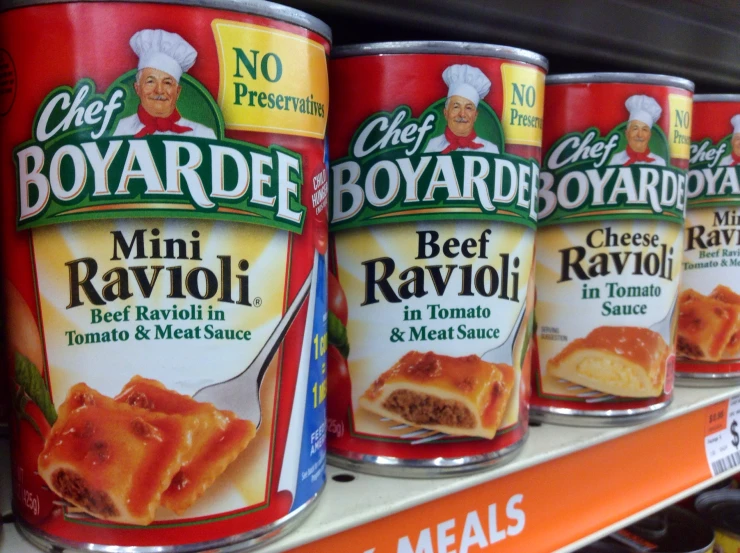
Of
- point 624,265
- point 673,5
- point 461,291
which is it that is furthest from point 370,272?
point 673,5

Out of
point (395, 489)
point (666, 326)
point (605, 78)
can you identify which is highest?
point (605, 78)

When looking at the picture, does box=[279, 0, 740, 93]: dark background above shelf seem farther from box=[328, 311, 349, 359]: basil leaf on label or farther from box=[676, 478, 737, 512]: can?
box=[676, 478, 737, 512]: can

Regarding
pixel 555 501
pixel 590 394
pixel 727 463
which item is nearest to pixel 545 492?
pixel 555 501

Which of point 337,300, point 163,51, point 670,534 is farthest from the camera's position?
point 670,534

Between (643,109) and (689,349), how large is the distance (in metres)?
0.47

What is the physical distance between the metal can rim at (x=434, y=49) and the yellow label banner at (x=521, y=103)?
13mm

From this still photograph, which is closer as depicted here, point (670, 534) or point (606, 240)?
point (606, 240)

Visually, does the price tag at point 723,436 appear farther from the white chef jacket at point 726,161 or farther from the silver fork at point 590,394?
the white chef jacket at point 726,161

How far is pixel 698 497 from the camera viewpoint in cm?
169

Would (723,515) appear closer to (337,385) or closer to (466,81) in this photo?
(337,385)

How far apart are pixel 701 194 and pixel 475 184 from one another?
1.93 ft

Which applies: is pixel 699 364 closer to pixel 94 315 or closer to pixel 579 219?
pixel 579 219

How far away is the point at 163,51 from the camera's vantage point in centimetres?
57

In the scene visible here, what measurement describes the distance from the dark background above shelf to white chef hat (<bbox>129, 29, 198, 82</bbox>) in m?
0.27
